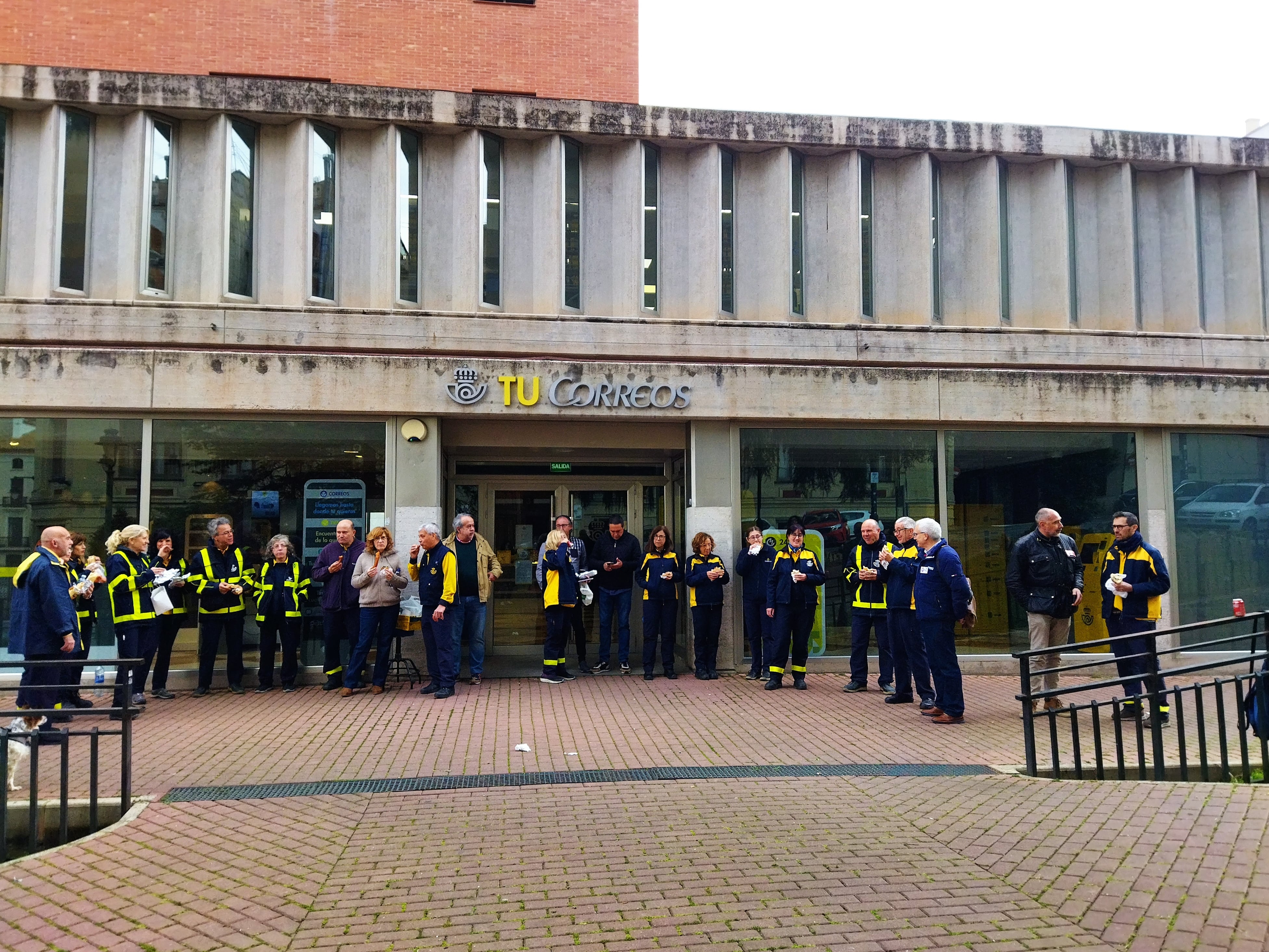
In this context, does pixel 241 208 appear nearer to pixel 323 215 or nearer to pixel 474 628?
pixel 323 215

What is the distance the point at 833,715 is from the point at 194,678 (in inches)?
283

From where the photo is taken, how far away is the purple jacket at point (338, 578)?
10602 mm


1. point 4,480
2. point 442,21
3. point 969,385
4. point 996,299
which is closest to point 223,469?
point 4,480

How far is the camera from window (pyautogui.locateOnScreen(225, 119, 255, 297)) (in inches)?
466

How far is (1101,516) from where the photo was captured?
12.8 meters

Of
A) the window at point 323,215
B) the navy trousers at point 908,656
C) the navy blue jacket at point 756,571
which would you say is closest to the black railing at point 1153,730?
the navy trousers at point 908,656

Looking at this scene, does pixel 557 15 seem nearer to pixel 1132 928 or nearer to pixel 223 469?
pixel 223 469

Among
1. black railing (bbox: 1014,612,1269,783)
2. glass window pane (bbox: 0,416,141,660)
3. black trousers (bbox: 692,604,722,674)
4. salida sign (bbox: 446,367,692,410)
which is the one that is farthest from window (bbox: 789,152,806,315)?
glass window pane (bbox: 0,416,141,660)

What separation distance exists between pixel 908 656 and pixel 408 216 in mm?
8015

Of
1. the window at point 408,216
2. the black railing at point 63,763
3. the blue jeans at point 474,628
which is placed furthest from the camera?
the window at point 408,216

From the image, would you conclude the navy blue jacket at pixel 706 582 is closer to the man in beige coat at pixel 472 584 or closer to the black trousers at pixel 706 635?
the black trousers at pixel 706 635

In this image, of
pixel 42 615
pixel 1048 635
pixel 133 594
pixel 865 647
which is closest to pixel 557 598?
pixel 865 647

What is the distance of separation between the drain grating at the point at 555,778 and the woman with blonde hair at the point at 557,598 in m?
4.12

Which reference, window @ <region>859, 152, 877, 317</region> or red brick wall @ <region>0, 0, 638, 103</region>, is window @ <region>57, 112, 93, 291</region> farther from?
window @ <region>859, 152, 877, 317</region>
